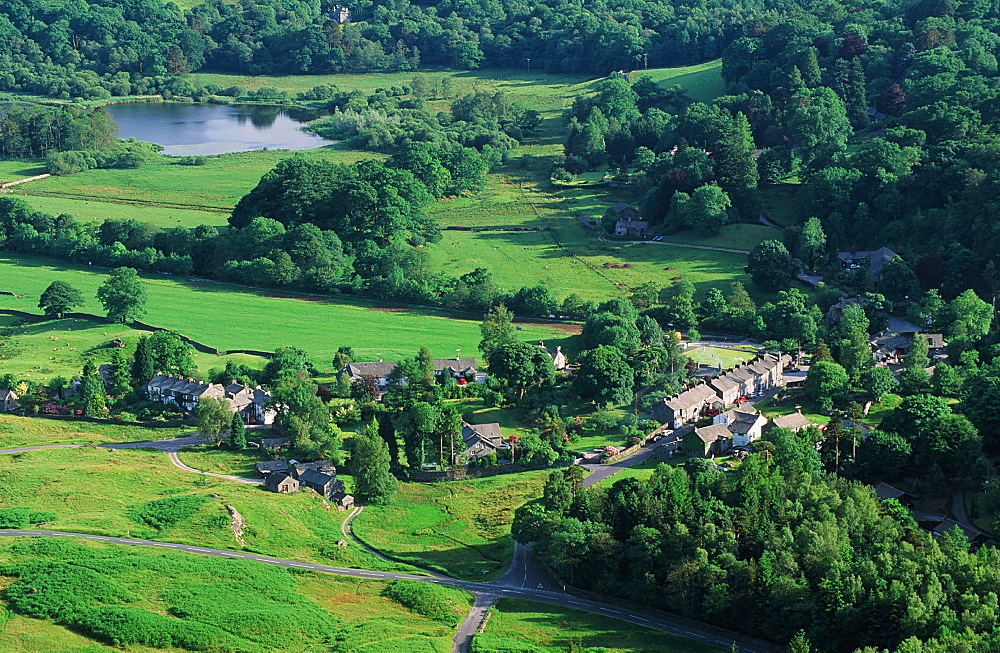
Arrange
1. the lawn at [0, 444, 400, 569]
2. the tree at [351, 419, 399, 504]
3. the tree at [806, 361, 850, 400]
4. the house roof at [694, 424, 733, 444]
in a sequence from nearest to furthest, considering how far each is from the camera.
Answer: the lawn at [0, 444, 400, 569]
the tree at [351, 419, 399, 504]
the house roof at [694, 424, 733, 444]
the tree at [806, 361, 850, 400]

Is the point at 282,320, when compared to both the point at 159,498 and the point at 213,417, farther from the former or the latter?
the point at 159,498

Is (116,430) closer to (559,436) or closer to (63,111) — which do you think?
(559,436)

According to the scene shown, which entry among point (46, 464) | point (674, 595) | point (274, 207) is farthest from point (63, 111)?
point (674, 595)

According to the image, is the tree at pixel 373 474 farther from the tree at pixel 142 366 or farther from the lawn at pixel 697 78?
the lawn at pixel 697 78

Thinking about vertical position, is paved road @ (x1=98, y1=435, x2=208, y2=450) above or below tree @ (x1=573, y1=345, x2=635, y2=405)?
below

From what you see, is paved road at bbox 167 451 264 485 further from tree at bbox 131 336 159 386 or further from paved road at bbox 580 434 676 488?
paved road at bbox 580 434 676 488

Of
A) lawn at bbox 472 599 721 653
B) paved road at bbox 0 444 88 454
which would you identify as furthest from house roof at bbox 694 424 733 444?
paved road at bbox 0 444 88 454
